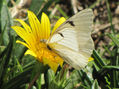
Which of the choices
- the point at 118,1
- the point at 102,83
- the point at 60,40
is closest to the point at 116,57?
the point at 102,83

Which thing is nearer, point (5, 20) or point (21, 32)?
point (21, 32)

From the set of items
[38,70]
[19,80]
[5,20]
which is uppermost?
[5,20]

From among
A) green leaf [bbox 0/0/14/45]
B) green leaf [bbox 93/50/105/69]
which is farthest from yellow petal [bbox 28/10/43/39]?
green leaf [bbox 93/50/105/69]

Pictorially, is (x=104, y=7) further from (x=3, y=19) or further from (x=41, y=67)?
(x=41, y=67)

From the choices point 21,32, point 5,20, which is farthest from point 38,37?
point 5,20

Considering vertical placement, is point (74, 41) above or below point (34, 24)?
below

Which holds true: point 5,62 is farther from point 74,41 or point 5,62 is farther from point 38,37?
point 74,41

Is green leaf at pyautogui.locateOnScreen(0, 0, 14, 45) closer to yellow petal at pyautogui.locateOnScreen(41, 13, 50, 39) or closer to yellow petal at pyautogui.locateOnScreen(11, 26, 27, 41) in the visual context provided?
yellow petal at pyautogui.locateOnScreen(41, 13, 50, 39)
